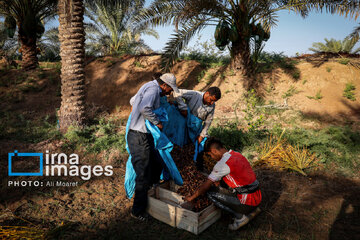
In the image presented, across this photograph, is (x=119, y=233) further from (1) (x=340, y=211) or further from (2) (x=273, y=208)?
(1) (x=340, y=211)

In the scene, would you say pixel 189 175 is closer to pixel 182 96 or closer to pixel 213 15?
pixel 182 96

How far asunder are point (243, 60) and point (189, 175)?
23.1 feet

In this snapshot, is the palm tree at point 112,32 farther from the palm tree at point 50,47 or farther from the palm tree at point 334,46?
the palm tree at point 334,46

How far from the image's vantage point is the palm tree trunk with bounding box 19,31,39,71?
445 inches

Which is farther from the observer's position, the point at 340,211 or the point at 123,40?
the point at 123,40

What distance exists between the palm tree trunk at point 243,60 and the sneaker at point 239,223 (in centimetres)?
715

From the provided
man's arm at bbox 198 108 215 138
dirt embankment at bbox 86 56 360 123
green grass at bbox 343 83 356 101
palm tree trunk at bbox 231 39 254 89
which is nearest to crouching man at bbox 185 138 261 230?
man's arm at bbox 198 108 215 138

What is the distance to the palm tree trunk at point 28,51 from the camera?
11316mm

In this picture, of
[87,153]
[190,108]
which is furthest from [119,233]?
[87,153]

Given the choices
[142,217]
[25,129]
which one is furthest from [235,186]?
[25,129]

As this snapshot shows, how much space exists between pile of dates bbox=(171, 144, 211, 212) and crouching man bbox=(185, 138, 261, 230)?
0.17 meters

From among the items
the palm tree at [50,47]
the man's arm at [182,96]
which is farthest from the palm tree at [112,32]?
the man's arm at [182,96]

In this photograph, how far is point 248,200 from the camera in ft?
10.7

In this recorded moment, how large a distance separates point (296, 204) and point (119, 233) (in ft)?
9.09
